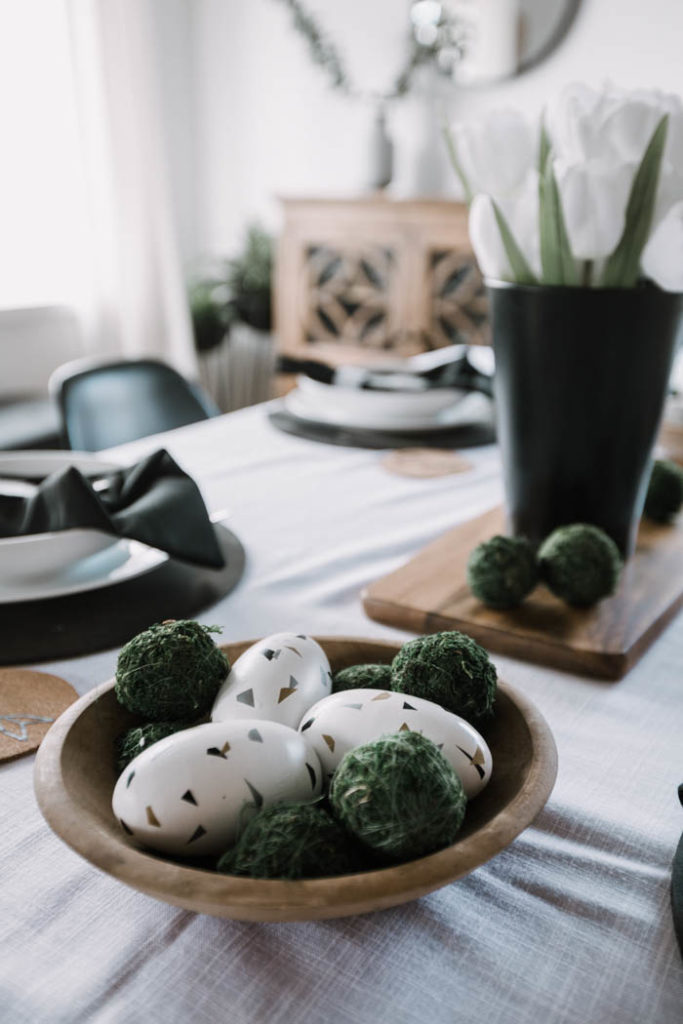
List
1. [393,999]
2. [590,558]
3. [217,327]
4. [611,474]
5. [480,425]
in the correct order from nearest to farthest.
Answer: [393,999] → [590,558] → [611,474] → [480,425] → [217,327]

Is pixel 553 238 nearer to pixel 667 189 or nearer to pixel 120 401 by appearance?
pixel 667 189

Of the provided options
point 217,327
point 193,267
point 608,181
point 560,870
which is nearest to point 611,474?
point 608,181

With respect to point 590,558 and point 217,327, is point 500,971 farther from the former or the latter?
point 217,327

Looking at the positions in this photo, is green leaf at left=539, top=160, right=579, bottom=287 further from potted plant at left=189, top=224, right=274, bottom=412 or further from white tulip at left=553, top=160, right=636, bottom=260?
potted plant at left=189, top=224, right=274, bottom=412

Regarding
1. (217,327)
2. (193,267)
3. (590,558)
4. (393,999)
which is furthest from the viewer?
(193,267)

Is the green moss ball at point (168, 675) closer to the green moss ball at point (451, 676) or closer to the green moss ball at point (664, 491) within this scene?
the green moss ball at point (451, 676)

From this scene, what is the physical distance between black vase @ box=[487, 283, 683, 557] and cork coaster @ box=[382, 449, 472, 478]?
31 centimetres

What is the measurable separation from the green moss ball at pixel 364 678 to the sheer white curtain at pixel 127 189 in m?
2.94

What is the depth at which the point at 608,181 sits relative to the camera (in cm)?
70

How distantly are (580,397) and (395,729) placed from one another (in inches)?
17.6

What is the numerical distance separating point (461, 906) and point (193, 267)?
359 centimetres

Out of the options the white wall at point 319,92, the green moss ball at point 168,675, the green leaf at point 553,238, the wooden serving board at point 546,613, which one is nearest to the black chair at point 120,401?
the wooden serving board at point 546,613

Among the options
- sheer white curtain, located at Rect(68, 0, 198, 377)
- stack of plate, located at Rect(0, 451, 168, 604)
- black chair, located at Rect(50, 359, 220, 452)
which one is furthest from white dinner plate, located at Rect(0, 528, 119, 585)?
sheer white curtain, located at Rect(68, 0, 198, 377)

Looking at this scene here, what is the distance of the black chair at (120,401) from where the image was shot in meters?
1.49
